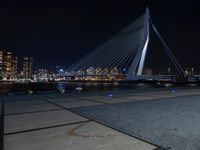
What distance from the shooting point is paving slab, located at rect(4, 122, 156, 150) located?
12.8 ft

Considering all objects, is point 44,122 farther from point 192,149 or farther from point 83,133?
point 192,149

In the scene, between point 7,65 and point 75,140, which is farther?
point 7,65

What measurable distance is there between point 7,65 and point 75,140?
179m

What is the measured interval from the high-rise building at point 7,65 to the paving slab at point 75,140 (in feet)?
559

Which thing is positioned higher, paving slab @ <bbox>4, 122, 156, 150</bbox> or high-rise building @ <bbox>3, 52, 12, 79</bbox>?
high-rise building @ <bbox>3, 52, 12, 79</bbox>

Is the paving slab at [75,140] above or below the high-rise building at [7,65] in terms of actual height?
below

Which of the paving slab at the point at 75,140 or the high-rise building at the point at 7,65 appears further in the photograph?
the high-rise building at the point at 7,65

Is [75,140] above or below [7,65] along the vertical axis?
below

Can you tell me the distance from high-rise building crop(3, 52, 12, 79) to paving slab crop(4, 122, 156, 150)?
170293 mm

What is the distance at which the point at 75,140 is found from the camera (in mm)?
4285

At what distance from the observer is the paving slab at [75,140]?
390 centimetres

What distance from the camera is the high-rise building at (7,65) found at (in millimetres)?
161125

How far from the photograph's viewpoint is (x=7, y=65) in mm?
166125

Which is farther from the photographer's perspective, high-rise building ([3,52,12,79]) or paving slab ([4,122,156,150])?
high-rise building ([3,52,12,79])
